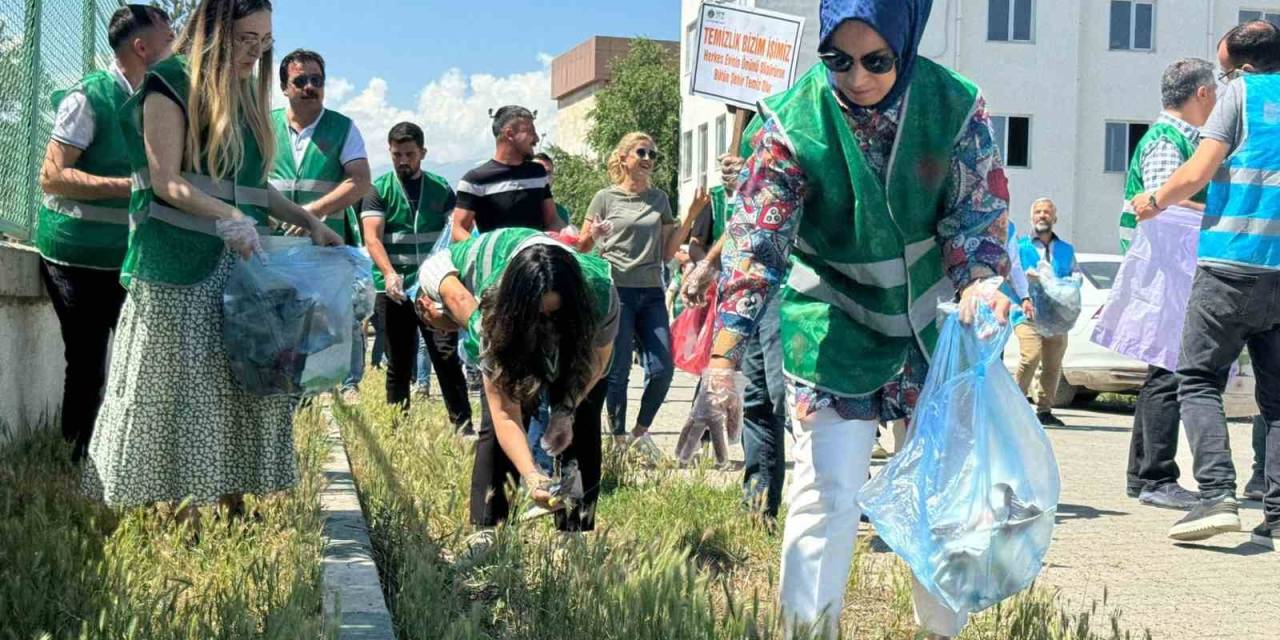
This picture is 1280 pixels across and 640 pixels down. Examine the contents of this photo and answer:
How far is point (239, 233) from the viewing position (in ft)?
16.5

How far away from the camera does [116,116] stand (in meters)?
6.50

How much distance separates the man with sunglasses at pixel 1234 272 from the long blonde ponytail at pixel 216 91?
392cm

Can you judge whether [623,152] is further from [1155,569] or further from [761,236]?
[761,236]

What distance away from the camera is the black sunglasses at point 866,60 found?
3.81 m

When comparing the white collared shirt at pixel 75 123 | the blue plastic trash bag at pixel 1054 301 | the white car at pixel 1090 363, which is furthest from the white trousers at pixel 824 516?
the white car at pixel 1090 363

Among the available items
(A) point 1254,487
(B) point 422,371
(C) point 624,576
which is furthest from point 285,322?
(B) point 422,371

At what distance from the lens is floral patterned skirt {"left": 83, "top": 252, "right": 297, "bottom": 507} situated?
16.8 ft

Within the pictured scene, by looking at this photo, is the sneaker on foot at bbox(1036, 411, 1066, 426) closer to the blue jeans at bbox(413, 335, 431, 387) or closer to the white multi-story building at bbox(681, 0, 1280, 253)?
the blue jeans at bbox(413, 335, 431, 387)

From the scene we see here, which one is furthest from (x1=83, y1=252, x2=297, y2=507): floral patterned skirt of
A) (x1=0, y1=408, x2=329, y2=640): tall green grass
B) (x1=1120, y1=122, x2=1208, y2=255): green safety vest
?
(x1=1120, y1=122, x2=1208, y2=255): green safety vest

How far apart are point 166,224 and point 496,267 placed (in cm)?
115

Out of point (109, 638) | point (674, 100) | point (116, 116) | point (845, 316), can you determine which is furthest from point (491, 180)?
point (674, 100)

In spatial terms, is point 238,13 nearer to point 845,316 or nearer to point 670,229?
point 845,316

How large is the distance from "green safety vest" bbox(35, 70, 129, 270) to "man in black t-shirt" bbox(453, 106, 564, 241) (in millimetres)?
2231

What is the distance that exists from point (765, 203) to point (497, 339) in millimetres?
1736
